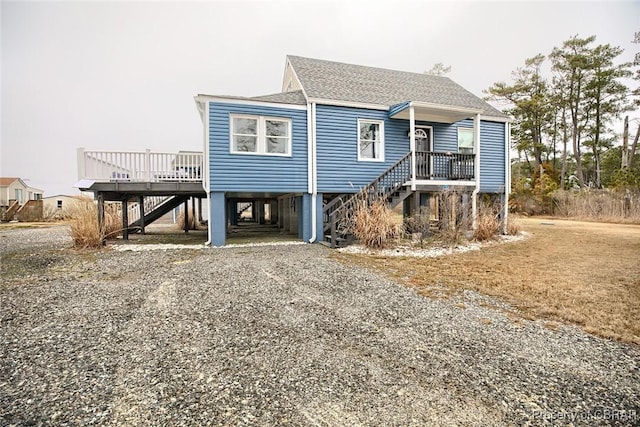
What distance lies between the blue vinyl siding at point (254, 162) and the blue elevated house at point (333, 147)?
0.03 meters

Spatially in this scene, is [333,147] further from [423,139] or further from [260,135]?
[423,139]

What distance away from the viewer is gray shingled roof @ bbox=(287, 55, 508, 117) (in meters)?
11.9

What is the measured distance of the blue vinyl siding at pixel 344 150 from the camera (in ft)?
37.0

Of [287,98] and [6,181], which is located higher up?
[287,98]

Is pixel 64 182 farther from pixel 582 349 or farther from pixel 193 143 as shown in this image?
pixel 582 349

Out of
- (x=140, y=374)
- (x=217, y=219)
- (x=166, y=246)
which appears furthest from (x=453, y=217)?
(x=140, y=374)

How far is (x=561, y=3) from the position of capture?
18.4 meters

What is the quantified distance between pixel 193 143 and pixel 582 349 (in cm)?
4893

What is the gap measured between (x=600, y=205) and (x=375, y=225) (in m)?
18.5

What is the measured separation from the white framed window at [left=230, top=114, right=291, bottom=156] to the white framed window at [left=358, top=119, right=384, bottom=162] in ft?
9.49

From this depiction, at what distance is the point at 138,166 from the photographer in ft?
34.2

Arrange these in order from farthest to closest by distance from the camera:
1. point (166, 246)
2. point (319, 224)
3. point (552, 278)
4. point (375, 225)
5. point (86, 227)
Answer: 1. point (319, 224)
2. point (166, 246)
3. point (86, 227)
4. point (375, 225)
5. point (552, 278)

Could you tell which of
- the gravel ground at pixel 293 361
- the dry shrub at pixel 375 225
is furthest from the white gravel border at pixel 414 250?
the gravel ground at pixel 293 361

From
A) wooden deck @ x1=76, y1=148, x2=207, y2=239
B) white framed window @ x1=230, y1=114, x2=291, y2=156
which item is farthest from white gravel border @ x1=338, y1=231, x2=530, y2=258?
wooden deck @ x1=76, y1=148, x2=207, y2=239
